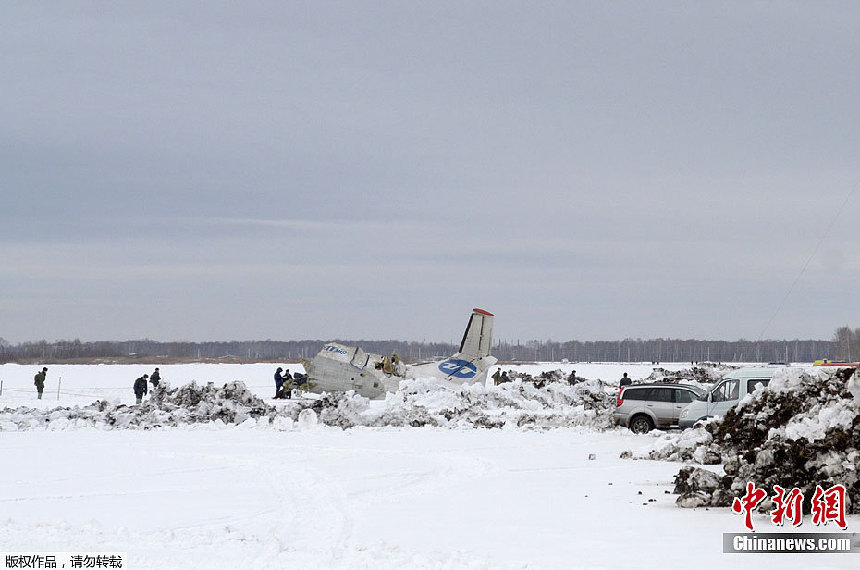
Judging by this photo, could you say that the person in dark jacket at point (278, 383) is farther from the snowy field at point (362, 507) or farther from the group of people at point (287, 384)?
the snowy field at point (362, 507)

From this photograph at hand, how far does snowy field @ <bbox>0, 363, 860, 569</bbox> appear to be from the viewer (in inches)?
348

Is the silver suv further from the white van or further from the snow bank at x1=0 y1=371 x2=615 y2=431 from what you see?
the white van

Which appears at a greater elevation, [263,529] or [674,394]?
[674,394]

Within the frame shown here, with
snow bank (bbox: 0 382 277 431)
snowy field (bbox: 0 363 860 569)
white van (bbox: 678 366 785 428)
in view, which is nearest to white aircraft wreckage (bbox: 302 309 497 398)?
snow bank (bbox: 0 382 277 431)

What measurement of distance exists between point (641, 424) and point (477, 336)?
52.3 ft

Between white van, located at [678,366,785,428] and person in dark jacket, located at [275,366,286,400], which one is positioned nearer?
white van, located at [678,366,785,428]

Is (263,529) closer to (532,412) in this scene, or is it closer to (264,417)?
(264,417)

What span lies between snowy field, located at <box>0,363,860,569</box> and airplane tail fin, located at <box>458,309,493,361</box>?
17763 millimetres

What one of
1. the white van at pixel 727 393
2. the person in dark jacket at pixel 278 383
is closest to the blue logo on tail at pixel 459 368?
the person in dark jacket at pixel 278 383

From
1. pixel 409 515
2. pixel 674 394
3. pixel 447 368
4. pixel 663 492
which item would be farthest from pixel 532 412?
pixel 409 515

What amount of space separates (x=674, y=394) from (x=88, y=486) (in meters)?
17.0

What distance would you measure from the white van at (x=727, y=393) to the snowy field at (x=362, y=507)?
155 centimetres

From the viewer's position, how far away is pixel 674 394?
80.9 feet

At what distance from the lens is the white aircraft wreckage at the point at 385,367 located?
38594mm
